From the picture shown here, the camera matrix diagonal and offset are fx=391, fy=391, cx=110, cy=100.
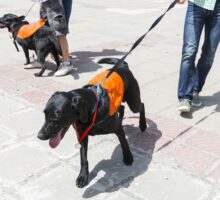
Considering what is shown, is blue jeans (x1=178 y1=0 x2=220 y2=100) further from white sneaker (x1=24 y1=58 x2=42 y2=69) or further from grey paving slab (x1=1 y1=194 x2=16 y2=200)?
white sneaker (x1=24 y1=58 x2=42 y2=69)

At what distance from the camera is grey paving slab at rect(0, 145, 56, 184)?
3350mm

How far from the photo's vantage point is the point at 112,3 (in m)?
13.6

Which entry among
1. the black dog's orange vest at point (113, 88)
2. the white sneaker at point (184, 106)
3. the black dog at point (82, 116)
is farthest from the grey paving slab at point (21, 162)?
the white sneaker at point (184, 106)

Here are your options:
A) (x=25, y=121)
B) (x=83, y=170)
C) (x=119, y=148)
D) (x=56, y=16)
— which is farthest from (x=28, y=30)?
(x=83, y=170)

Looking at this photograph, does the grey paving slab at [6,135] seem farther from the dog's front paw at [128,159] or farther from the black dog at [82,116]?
the dog's front paw at [128,159]

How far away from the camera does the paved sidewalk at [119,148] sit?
3156 mm

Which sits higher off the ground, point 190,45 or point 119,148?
point 190,45

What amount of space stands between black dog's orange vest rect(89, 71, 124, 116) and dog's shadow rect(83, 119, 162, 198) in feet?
1.89

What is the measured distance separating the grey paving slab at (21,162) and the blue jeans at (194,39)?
71.5 inches

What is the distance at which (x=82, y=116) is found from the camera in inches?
112

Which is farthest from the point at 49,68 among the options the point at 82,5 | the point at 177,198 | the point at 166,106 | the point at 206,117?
the point at 82,5

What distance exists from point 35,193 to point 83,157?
18.7 inches

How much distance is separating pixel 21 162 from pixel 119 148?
930mm

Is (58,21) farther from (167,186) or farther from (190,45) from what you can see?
(167,186)
